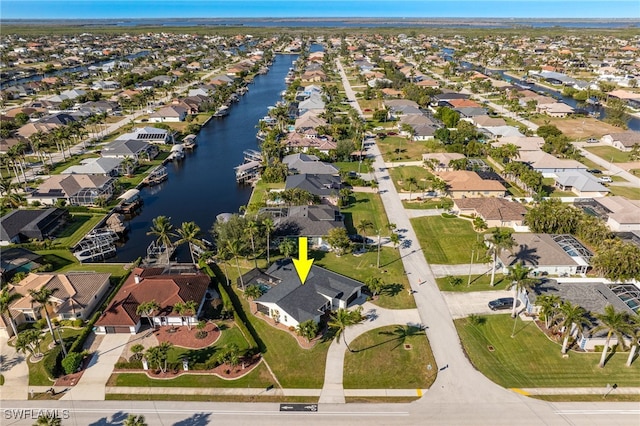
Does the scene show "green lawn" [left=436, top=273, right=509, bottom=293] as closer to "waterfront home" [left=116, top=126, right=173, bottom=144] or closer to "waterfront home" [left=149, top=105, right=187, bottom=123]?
"waterfront home" [left=116, top=126, right=173, bottom=144]

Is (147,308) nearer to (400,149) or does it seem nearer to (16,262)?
(16,262)

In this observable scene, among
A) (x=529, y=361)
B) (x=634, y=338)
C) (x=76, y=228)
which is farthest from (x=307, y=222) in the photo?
(x=634, y=338)

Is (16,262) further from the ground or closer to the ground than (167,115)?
closer to the ground

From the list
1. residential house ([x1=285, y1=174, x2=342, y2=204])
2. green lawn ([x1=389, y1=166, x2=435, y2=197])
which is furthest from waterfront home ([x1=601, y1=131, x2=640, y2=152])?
residential house ([x1=285, y1=174, x2=342, y2=204])

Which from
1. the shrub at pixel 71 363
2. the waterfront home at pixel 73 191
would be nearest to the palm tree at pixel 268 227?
the shrub at pixel 71 363

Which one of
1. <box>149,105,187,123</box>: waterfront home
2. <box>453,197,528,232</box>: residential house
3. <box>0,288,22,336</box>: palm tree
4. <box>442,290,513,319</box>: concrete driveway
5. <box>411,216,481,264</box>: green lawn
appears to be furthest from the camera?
<box>149,105,187,123</box>: waterfront home

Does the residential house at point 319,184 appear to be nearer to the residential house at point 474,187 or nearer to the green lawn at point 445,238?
the green lawn at point 445,238
